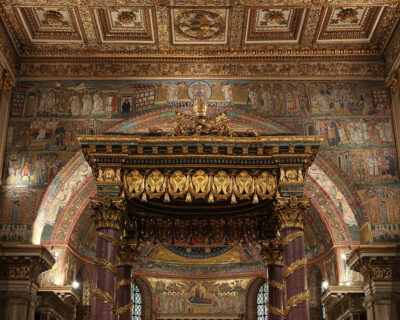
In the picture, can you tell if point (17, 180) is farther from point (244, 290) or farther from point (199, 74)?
point (244, 290)

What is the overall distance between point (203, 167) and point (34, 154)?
669cm

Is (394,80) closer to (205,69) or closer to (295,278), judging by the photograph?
(205,69)

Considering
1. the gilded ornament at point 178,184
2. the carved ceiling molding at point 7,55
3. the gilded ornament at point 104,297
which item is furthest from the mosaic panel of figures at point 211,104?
the gilded ornament at point 104,297

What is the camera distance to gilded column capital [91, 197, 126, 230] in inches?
374

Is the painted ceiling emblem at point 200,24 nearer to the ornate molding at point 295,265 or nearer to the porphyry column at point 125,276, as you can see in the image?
the porphyry column at point 125,276

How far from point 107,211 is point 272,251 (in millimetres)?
3750

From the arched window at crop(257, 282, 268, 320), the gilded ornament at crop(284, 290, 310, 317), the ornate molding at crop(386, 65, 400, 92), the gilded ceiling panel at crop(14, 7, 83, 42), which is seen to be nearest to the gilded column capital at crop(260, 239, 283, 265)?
the gilded ornament at crop(284, 290, 310, 317)

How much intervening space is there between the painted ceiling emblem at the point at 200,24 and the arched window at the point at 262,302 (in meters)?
9.83

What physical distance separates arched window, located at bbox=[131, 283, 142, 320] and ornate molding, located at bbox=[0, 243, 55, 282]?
7583mm

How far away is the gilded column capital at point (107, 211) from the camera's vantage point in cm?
950

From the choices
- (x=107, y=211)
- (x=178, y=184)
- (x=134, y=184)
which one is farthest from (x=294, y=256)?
(x=107, y=211)

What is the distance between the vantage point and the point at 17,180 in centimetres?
1481

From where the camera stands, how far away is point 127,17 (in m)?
15.0

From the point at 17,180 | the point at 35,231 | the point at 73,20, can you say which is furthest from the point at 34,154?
the point at 73,20
